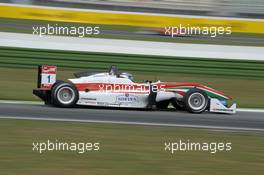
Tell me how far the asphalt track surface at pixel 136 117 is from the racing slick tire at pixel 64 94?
0.16 metres

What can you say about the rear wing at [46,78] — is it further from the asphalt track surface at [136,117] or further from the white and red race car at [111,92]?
the asphalt track surface at [136,117]

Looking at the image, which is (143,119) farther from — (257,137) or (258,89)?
(258,89)

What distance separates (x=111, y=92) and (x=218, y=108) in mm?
2394

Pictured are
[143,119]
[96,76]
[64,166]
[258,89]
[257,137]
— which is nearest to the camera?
[64,166]

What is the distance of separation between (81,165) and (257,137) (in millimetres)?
4086

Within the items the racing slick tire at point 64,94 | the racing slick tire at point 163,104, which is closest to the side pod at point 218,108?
the racing slick tire at point 163,104

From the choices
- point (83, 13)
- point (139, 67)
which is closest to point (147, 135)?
point (139, 67)

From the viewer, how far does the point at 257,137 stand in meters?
9.87

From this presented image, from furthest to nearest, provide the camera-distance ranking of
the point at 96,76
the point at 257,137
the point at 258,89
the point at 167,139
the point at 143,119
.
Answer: the point at 258,89 → the point at 96,76 → the point at 143,119 → the point at 257,137 → the point at 167,139

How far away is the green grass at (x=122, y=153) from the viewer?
22.2 ft

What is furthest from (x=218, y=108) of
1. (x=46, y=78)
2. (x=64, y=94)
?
(x=46, y=78)
